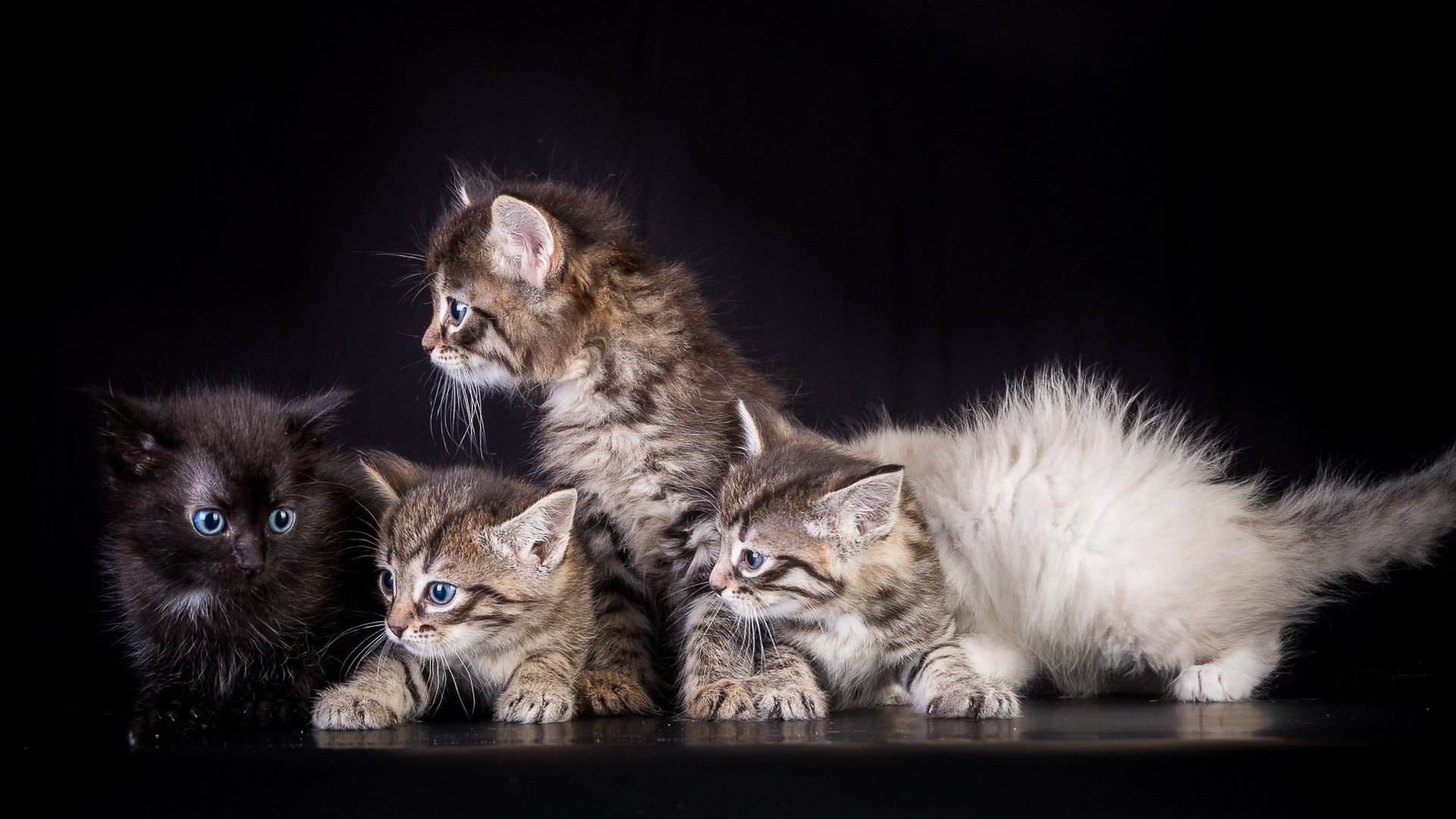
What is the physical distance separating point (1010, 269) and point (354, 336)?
6.20ft

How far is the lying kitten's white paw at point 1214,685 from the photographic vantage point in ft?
8.73

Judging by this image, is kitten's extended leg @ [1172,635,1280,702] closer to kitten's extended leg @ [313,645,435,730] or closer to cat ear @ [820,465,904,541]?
cat ear @ [820,465,904,541]

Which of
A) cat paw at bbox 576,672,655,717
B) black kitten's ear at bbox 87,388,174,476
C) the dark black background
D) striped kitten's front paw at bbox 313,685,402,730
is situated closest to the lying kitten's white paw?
the dark black background

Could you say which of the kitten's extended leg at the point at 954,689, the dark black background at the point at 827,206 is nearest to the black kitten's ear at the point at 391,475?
the dark black background at the point at 827,206

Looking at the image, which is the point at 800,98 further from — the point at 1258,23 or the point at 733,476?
the point at 733,476

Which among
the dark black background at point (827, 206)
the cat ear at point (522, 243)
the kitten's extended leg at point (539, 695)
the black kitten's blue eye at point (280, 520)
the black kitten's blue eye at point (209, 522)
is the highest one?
the dark black background at point (827, 206)

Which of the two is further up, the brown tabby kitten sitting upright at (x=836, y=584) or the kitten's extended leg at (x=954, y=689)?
the brown tabby kitten sitting upright at (x=836, y=584)

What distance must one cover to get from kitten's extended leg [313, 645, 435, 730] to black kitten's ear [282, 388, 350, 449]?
452mm

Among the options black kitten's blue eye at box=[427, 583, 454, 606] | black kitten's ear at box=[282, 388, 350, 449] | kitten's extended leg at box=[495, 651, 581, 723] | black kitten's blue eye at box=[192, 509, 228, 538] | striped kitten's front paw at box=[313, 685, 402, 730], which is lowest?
striped kitten's front paw at box=[313, 685, 402, 730]

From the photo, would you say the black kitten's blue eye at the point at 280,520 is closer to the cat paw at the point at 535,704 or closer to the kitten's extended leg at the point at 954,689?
the cat paw at the point at 535,704

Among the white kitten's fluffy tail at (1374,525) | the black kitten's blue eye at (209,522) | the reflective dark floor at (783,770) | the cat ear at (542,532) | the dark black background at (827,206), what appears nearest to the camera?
the reflective dark floor at (783,770)

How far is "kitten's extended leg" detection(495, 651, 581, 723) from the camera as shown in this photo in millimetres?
2451

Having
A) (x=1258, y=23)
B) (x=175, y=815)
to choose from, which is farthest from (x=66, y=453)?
(x=1258, y=23)

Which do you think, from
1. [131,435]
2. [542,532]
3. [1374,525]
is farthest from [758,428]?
[1374,525]
